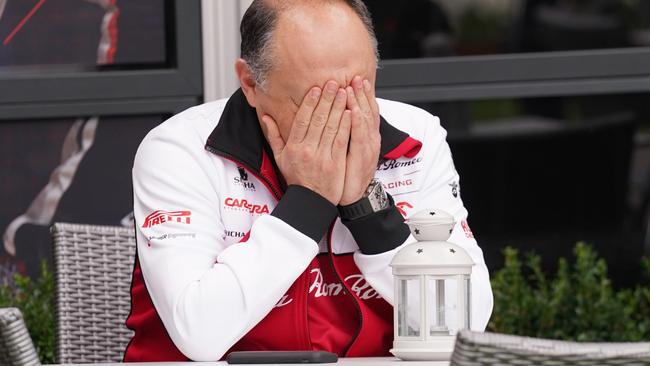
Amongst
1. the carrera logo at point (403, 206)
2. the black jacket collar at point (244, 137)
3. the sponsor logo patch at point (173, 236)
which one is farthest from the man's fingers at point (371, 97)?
the sponsor logo patch at point (173, 236)

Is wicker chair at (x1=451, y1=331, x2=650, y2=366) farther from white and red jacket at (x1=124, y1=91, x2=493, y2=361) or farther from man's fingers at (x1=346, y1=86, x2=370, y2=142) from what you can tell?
man's fingers at (x1=346, y1=86, x2=370, y2=142)

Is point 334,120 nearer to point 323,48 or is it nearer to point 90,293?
point 323,48

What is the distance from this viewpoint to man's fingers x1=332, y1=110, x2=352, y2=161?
104 inches

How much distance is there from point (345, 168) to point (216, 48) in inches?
66.8

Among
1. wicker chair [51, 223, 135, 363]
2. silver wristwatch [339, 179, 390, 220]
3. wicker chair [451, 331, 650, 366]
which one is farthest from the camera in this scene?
wicker chair [51, 223, 135, 363]

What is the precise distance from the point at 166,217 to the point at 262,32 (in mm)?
458

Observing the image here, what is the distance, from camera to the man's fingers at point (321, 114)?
2612 millimetres

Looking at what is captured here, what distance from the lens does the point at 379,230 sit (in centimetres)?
257

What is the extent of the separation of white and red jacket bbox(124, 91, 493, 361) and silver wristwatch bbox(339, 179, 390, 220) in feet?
0.05

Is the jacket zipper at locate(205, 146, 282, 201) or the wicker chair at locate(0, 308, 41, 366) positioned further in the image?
the jacket zipper at locate(205, 146, 282, 201)

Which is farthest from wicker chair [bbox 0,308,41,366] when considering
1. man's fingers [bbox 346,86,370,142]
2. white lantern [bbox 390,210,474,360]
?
man's fingers [bbox 346,86,370,142]

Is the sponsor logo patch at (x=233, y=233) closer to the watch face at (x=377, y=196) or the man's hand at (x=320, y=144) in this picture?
the man's hand at (x=320, y=144)

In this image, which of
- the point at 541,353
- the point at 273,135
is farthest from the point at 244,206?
the point at 541,353

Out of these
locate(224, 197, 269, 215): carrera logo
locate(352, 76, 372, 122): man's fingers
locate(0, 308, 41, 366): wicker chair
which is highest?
locate(352, 76, 372, 122): man's fingers
